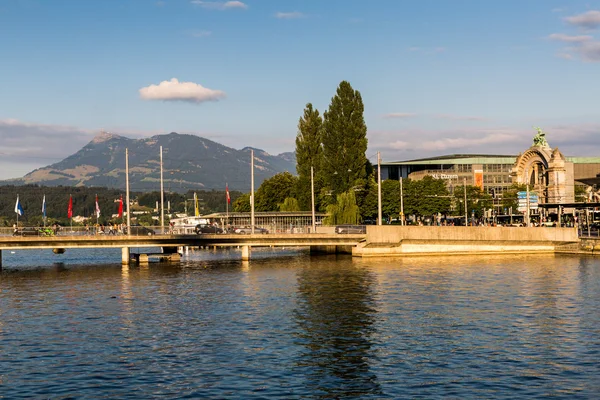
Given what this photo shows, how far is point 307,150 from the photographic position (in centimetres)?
15738

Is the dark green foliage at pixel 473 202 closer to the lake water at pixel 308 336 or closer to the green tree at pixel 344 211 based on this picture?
the green tree at pixel 344 211

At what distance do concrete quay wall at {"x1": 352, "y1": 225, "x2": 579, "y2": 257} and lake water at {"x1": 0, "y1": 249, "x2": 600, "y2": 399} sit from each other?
75.6 feet

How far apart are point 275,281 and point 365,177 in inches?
2795

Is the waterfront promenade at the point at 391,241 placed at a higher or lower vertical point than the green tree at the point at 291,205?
lower

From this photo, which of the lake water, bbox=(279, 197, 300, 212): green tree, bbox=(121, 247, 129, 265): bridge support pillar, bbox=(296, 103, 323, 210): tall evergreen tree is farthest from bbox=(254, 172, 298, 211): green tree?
the lake water

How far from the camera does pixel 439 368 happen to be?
38.1 meters

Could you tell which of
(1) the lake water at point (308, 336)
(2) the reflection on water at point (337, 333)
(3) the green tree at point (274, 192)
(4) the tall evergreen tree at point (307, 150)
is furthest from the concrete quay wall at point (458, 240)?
(3) the green tree at point (274, 192)

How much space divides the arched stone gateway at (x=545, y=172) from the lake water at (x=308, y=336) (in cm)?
8919

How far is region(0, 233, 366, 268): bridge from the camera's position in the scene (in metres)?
97.8

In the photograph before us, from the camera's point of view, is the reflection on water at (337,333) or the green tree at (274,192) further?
the green tree at (274,192)

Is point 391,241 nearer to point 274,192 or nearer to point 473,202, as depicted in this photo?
point 473,202

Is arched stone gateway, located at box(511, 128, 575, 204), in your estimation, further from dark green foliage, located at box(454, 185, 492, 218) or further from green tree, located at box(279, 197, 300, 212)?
green tree, located at box(279, 197, 300, 212)

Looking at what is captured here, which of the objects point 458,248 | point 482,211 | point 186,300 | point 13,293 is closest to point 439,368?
point 186,300

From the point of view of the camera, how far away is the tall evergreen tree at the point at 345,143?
14238 cm
